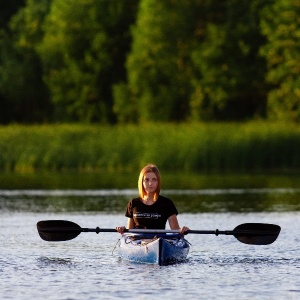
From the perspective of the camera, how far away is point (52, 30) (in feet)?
284

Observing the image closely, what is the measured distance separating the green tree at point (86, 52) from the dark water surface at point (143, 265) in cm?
4784

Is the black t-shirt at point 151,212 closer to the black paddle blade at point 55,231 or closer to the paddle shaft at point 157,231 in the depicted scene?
the paddle shaft at point 157,231

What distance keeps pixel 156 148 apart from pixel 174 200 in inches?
628

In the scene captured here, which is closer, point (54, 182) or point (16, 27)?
point (54, 182)

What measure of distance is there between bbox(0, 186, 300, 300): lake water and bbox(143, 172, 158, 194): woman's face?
1.09 metres

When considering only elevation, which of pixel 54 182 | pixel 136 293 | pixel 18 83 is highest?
pixel 18 83

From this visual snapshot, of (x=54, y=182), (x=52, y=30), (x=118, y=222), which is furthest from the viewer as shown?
(x=52, y=30)

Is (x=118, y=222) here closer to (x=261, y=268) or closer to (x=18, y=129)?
(x=261, y=268)

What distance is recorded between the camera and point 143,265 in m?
20.1

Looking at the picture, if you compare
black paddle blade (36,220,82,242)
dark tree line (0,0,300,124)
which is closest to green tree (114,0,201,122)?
dark tree line (0,0,300,124)

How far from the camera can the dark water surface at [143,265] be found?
1728 cm

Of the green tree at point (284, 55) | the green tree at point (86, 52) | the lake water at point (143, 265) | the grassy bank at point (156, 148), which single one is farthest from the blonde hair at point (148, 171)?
the green tree at point (86, 52)

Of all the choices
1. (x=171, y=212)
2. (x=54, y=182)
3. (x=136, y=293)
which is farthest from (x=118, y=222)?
(x=54, y=182)

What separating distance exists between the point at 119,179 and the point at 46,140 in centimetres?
969
